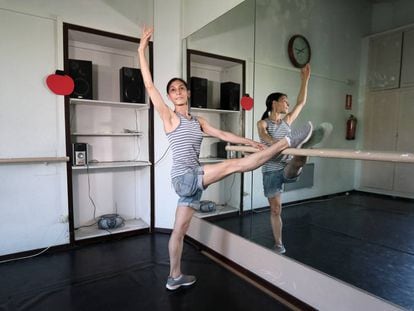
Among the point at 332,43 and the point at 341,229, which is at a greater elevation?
the point at 332,43

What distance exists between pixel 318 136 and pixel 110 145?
7.43 feet

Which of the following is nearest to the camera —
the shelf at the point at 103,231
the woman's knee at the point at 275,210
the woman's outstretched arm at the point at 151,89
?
the woman's outstretched arm at the point at 151,89

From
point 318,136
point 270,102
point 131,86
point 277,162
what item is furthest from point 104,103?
point 318,136

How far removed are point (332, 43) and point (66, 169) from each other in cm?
303

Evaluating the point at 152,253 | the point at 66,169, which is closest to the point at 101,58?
the point at 66,169

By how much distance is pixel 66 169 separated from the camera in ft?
8.70

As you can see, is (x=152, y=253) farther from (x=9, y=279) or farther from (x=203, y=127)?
(x=203, y=127)

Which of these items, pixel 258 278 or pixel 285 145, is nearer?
pixel 285 145

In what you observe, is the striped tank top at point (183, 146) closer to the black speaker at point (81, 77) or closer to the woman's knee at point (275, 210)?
the woman's knee at point (275, 210)

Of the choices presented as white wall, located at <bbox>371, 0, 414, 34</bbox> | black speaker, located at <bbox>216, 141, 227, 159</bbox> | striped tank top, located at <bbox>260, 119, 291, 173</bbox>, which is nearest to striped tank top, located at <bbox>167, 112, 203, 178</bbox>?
striped tank top, located at <bbox>260, 119, 291, 173</bbox>

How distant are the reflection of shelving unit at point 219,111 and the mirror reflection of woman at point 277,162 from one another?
72cm

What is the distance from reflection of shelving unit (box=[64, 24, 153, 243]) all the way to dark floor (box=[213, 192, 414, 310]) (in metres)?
1.11

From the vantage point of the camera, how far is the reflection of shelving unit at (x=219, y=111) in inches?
129

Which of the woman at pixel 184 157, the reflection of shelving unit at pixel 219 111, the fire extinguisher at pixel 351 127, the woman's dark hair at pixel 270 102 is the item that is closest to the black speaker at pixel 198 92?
the reflection of shelving unit at pixel 219 111
